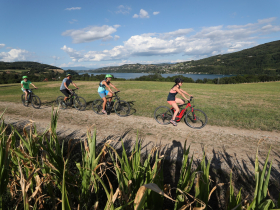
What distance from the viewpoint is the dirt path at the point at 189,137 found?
4.22 m

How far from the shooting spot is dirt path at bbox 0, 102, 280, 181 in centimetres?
422

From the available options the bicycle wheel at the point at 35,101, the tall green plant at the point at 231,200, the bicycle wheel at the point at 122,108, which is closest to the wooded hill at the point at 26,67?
the bicycle wheel at the point at 35,101

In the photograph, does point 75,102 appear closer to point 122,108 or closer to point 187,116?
point 122,108

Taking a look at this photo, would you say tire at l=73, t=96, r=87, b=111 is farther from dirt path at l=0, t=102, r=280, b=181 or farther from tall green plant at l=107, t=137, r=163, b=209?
tall green plant at l=107, t=137, r=163, b=209

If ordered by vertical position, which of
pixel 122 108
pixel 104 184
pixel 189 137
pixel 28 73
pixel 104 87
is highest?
pixel 28 73

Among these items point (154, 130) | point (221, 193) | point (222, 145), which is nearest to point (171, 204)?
point (221, 193)

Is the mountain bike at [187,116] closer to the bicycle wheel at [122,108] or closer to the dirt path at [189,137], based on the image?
the dirt path at [189,137]

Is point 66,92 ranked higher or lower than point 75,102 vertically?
higher

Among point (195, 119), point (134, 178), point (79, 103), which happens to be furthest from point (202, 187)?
point (79, 103)

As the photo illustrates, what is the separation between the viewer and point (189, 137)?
566 cm

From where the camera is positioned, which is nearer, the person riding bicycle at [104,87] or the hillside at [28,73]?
the person riding bicycle at [104,87]

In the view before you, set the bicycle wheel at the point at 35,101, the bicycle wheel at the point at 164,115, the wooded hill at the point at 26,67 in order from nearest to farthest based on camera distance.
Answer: the bicycle wheel at the point at 164,115
the bicycle wheel at the point at 35,101
the wooded hill at the point at 26,67

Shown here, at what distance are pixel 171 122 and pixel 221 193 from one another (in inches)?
154

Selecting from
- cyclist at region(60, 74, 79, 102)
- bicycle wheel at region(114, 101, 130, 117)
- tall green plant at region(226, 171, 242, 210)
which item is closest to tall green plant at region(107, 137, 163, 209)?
tall green plant at region(226, 171, 242, 210)
